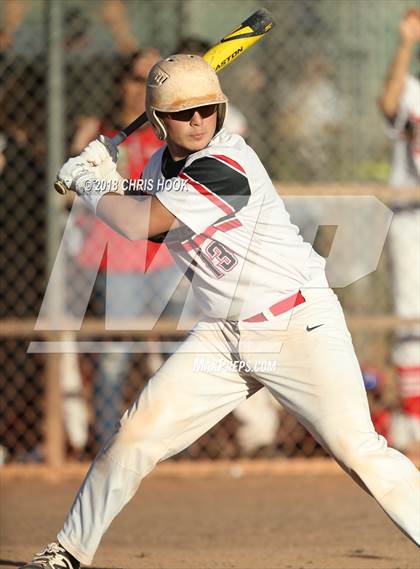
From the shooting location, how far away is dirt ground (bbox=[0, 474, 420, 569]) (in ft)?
16.8

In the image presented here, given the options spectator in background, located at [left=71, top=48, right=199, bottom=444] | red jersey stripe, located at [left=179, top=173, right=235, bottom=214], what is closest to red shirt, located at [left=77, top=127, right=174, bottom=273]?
spectator in background, located at [left=71, top=48, right=199, bottom=444]

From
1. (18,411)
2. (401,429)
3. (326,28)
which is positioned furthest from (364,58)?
(18,411)

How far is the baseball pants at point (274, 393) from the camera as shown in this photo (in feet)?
13.2

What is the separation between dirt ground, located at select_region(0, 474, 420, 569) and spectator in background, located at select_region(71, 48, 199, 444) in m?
0.65

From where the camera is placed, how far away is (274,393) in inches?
167

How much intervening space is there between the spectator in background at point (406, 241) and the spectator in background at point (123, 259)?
58.7 inches

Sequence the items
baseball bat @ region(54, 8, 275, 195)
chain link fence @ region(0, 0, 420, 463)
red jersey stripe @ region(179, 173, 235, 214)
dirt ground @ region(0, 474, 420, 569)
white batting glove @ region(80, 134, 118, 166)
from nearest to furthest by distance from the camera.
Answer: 1. red jersey stripe @ region(179, 173, 235, 214)
2. white batting glove @ region(80, 134, 118, 166)
3. baseball bat @ region(54, 8, 275, 195)
4. dirt ground @ region(0, 474, 420, 569)
5. chain link fence @ region(0, 0, 420, 463)

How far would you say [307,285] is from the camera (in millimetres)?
4305

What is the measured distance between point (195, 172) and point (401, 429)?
158 inches

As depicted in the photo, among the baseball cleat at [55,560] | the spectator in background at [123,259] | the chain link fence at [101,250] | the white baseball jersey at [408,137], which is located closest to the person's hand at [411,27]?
the white baseball jersey at [408,137]

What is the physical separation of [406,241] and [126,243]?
5.99ft

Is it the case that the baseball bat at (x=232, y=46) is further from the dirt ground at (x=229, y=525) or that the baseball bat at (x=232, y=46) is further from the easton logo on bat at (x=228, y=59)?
the dirt ground at (x=229, y=525)

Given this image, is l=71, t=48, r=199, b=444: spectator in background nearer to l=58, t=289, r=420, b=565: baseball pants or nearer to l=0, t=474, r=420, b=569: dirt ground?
l=0, t=474, r=420, b=569: dirt ground

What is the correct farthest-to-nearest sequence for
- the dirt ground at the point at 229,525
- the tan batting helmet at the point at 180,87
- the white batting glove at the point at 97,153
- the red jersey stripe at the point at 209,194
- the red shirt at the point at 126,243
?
1. the red shirt at the point at 126,243
2. the dirt ground at the point at 229,525
3. the white batting glove at the point at 97,153
4. the tan batting helmet at the point at 180,87
5. the red jersey stripe at the point at 209,194
